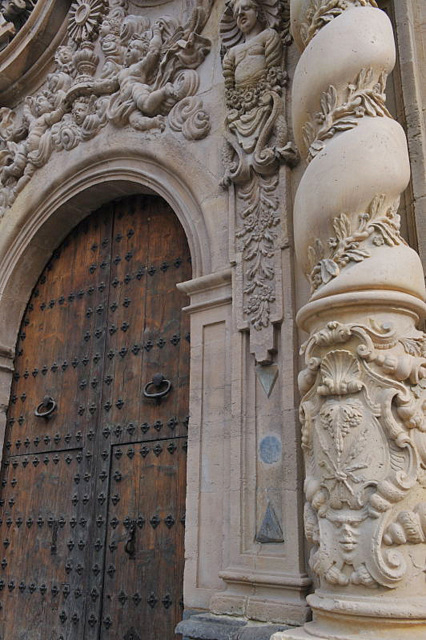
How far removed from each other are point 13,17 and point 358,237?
465 cm

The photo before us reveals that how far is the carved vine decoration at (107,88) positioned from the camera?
429 cm

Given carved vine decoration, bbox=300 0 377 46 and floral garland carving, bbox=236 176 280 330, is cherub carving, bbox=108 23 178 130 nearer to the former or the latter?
floral garland carving, bbox=236 176 280 330

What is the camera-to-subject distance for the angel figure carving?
11.6 ft

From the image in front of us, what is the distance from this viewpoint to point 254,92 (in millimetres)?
3717

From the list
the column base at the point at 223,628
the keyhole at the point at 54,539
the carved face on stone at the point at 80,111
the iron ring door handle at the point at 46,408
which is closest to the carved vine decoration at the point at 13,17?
the carved face on stone at the point at 80,111

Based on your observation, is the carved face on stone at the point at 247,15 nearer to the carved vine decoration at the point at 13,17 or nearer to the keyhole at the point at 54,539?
the carved vine decoration at the point at 13,17

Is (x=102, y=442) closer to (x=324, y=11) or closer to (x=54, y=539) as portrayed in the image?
(x=54, y=539)

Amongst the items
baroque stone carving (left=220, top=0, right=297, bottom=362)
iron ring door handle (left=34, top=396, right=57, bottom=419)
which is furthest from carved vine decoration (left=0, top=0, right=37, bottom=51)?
iron ring door handle (left=34, top=396, right=57, bottom=419)

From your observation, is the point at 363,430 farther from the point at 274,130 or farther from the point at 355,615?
the point at 274,130

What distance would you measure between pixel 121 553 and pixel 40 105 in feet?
11.3

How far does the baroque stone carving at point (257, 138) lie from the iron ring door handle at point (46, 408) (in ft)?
6.01

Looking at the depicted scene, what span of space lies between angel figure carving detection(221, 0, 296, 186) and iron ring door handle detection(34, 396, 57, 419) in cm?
195

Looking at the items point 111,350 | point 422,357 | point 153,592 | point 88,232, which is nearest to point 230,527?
point 153,592

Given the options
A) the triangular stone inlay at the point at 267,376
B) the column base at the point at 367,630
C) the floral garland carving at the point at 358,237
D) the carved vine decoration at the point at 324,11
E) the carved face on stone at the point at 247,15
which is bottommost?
the column base at the point at 367,630
